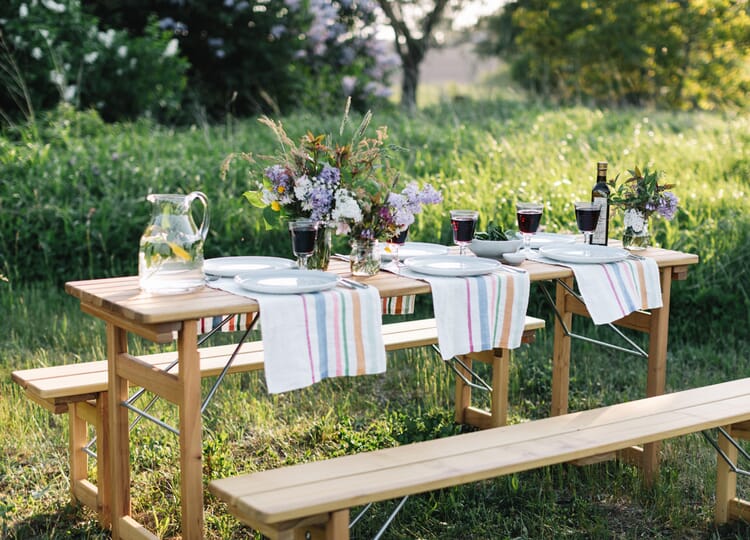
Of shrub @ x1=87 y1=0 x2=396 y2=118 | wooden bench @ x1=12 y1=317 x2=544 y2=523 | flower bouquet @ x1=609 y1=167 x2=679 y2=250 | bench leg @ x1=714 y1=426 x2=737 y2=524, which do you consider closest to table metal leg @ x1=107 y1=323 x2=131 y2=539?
wooden bench @ x1=12 y1=317 x2=544 y2=523

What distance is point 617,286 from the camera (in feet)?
10.4

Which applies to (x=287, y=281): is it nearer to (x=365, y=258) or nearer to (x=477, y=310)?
(x=365, y=258)

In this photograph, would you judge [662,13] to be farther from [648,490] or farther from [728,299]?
[648,490]

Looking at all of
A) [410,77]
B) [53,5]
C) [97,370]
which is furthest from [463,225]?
[410,77]

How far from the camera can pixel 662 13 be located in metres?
14.7

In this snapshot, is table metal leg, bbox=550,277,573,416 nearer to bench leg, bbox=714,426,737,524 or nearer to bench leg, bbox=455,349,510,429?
bench leg, bbox=455,349,510,429

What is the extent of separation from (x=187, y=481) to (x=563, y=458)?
1026 mm

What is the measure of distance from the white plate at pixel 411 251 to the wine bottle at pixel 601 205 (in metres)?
0.59

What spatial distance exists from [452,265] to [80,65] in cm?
682

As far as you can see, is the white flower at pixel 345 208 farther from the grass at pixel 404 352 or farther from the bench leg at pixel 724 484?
the bench leg at pixel 724 484

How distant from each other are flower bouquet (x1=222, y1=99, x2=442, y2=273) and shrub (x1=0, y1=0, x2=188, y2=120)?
5.61 meters

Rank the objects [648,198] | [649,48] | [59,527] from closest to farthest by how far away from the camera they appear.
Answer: [59,527], [648,198], [649,48]

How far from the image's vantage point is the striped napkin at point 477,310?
281 centimetres

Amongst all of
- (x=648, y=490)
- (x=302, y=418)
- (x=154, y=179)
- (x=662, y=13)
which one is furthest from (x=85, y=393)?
(x=662, y=13)
